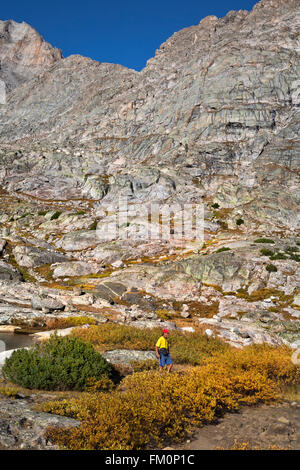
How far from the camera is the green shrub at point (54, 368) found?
1057cm

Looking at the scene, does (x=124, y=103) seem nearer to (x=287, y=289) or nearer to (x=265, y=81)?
(x=265, y=81)

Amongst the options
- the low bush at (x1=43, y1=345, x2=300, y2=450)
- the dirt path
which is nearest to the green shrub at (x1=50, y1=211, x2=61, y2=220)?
the low bush at (x1=43, y1=345, x2=300, y2=450)

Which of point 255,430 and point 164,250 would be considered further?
point 164,250

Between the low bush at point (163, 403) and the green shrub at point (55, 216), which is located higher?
the green shrub at point (55, 216)

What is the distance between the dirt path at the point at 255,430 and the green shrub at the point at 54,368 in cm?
481

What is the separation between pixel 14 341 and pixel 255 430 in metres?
15.2

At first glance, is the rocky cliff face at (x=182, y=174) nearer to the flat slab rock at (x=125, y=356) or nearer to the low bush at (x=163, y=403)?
the flat slab rock at (x=125, y=356)

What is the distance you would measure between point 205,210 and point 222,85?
6999cm

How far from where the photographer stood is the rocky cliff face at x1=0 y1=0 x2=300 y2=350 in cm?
3791

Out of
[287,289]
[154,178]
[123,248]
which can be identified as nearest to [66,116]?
[154,178]


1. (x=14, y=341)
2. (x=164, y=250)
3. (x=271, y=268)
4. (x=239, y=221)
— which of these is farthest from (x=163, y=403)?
(x=239, y=221)

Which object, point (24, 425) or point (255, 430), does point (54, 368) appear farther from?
point (255, 430)

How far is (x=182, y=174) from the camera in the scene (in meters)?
94.4

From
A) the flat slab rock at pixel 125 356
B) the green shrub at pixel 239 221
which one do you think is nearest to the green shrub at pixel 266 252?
the green shrub at pixel 239 221
